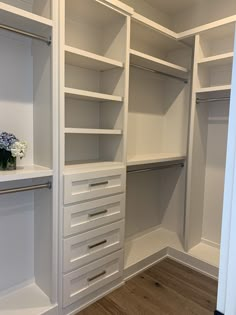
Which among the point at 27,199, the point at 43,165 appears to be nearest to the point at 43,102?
→ the point at 43,165

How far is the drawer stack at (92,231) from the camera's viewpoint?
164cm

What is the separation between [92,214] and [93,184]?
23 centimetres

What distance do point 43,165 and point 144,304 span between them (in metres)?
1.32

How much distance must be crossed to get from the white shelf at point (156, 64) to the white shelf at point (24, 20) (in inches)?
28.7

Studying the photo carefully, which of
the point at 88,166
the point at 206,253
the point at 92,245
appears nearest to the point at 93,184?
the point at 88,166

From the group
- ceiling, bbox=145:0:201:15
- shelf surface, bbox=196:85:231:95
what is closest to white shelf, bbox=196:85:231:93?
shelf surface, bbox=196:85:231:95

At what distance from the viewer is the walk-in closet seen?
62.3 inches

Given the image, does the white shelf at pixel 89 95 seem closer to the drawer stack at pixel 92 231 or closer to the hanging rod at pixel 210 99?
the drawer stack at pixel 92 231

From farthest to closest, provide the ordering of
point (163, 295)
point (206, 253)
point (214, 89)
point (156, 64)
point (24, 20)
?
point (206, 253) → point (156, 64) → point (214, 89) → point (163, 295) → point (24, 20)

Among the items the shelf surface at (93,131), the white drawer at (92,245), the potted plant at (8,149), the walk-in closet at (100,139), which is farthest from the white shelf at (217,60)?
the potted plant at (8,149)

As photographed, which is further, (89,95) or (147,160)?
(147,160)

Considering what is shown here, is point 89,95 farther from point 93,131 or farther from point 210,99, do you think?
point 210,99

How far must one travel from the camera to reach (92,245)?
5.86ft

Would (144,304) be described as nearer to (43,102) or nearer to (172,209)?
(172,209)
